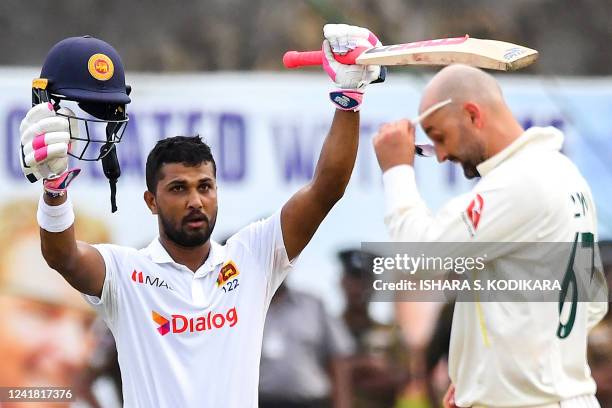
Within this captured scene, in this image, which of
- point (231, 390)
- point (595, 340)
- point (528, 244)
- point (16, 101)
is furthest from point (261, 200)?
point (528, 244)

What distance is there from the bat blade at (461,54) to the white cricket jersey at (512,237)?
27 centimetres

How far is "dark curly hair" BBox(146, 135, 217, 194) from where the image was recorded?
4.85 metres

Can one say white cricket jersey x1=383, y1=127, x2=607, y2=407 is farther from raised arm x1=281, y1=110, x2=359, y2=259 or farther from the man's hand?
raised arm x1=281, y1=110, x2=359, y2=259

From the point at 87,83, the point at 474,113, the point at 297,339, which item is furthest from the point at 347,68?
the point at 297,339

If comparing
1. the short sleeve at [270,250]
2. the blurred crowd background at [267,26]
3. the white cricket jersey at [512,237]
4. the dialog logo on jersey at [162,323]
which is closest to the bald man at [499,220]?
the white cricket jersey at [512,237]

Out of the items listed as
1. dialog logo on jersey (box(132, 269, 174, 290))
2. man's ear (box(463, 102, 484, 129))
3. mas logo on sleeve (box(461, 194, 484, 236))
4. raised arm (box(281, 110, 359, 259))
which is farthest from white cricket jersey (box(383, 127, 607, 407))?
dialog logo on jersey (box(132, 269, 174, 290))

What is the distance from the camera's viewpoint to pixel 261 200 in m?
7.30

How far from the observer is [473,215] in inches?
161

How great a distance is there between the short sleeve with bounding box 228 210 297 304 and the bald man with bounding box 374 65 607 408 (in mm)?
694

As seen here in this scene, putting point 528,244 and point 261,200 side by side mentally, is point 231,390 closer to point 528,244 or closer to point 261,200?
point 528,244

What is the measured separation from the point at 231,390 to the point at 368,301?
2.77 m

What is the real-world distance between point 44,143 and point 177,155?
710mm

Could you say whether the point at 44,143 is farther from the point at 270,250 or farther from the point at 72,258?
the point at 270,250

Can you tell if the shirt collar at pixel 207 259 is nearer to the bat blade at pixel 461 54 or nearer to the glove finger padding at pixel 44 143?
the glove finger padding at pixel 44 143
